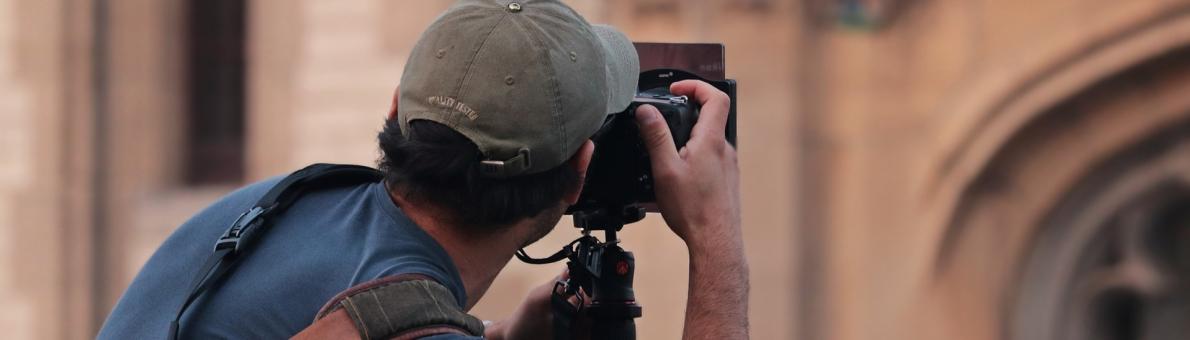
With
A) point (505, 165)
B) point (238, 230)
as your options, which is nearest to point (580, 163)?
point (505, 165)

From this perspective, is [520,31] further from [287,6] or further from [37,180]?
[37,180]

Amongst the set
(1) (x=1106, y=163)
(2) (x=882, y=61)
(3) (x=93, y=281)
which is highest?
(2) (x=882, y=61)

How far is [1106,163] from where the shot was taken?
19.2ft

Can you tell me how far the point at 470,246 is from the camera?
1896 mm

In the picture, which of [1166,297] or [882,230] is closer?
[1166,297]

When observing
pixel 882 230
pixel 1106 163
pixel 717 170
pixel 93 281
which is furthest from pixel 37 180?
pixel 717 170

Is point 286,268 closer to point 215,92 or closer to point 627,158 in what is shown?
point 627,158

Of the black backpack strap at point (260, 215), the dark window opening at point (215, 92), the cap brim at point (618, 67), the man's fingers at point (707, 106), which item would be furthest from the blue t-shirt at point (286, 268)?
the dark window opening at point (215, 92)

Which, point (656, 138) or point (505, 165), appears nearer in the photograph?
point (505, 165)

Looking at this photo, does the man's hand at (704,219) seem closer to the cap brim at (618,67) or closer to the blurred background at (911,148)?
the cap brim at (618,67)

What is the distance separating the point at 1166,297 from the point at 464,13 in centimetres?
455

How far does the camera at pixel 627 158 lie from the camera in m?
2.03

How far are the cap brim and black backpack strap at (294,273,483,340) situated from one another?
33 cm

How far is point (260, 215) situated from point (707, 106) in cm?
56
